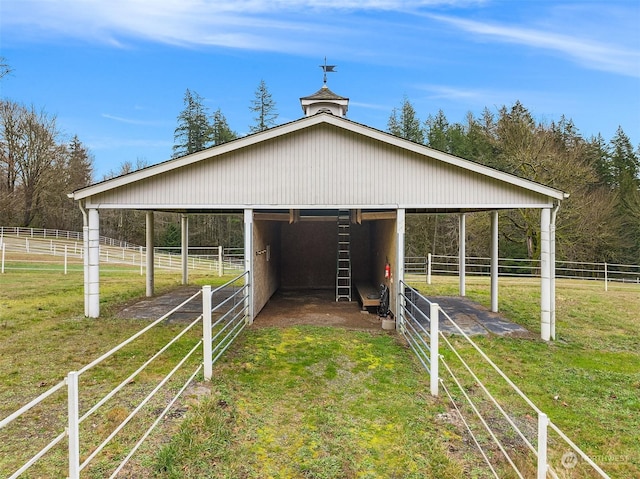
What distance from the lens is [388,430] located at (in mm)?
4215

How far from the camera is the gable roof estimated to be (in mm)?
8375

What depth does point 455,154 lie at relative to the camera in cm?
2869

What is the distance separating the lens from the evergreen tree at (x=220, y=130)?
3541 cm

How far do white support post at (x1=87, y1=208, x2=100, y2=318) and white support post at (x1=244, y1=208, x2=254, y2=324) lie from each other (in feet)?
10.2

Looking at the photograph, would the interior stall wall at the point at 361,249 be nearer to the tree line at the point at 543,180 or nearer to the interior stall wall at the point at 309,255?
the interior stall wall at the point at 309,255

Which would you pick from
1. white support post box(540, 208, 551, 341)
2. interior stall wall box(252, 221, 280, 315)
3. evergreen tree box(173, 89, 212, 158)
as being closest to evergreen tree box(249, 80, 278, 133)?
evergreen tree box(173, 89, 212, 158)

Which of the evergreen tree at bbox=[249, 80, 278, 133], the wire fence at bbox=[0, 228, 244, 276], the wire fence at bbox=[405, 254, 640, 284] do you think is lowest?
the wire fence at bbox=[405, 254, 640, 284]

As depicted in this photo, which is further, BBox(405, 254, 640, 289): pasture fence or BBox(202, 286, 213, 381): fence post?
BBox(405, 254, 640, 289): pasture fence

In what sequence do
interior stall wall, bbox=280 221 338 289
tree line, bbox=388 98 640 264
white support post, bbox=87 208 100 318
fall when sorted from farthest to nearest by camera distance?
tree line, bbox=388 98 640 264
interior stall wall, bbox=280 221 338 289
white support post, bbox=87 208 100 318

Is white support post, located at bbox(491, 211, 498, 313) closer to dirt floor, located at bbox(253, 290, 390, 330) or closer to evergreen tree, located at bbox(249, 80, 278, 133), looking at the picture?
dirt floor, located at bbox(253, 290, 390, 330)

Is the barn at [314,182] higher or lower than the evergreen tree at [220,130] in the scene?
lower

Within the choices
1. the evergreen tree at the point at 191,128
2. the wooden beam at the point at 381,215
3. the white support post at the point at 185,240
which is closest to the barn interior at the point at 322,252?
the wooden beam at the point at 381,215

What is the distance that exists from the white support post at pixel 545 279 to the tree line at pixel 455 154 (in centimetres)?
1536

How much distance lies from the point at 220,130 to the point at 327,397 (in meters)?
34.3
